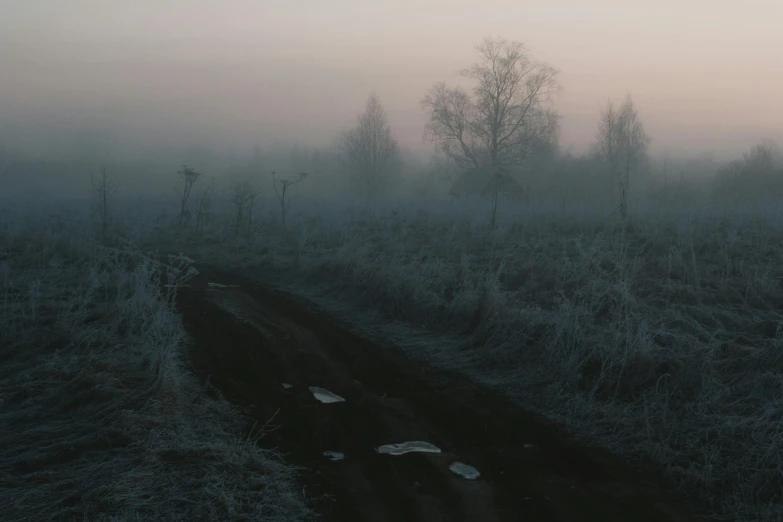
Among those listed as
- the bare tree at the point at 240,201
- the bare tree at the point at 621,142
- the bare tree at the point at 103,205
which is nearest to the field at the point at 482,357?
the bare tree at the point at 103,205

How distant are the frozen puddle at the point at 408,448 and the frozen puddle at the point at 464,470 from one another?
0.26 meters

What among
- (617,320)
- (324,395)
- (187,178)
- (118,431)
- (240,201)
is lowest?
(324,395)

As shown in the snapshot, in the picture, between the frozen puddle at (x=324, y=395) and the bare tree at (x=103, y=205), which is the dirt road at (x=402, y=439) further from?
the bare tree at (x=103, y=205)

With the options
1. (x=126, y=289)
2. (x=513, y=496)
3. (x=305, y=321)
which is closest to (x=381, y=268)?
(x=305, y=321)

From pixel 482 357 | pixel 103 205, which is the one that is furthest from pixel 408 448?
pixel 103 205

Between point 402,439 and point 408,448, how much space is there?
17cm

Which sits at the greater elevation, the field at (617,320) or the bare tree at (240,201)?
the bare tree at (240,201)

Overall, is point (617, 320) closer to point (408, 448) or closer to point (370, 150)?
point (408, 448)

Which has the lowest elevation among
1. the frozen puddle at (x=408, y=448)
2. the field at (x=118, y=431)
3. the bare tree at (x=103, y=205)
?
the frozen puddle at (x=408, y=448)

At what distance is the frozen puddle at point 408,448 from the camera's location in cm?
428

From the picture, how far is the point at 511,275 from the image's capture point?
31.3 ft

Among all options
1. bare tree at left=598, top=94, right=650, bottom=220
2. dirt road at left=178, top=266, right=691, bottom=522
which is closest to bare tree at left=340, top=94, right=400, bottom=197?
bare tree at left=598, top=94, right=650, bottom=220

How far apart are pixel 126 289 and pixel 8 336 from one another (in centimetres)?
203

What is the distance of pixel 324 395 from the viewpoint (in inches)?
216
